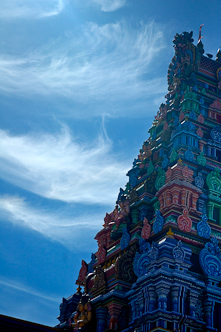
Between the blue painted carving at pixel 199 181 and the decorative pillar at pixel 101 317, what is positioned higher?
the blue painted carving at pixel 199 181

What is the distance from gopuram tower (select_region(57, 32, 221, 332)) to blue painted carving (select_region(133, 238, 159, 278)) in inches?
2.1

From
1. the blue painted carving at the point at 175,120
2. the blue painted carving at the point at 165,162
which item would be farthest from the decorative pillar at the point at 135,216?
the blue painted carving at the point at 175,120

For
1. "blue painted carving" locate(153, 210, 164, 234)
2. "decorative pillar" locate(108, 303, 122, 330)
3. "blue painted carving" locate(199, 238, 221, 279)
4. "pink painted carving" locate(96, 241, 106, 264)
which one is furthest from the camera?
"pink painted carving" locate(96, 241, 106, 264)

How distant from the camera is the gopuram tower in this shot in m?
24.8

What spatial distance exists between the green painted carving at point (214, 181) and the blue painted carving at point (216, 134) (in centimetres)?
272

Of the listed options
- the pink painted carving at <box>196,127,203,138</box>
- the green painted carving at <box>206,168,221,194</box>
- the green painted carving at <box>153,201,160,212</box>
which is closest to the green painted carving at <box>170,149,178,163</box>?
the green painted carving at <box>206,168,221,194</box>

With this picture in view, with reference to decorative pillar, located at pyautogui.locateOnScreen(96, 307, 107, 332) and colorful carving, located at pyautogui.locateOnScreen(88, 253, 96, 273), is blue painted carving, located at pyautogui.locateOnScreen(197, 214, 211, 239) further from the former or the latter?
colorful carving, located at pyautogui.locateOnScreen(88, 253, 96, 273)

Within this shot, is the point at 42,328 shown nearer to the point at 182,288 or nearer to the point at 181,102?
the point at 182,288

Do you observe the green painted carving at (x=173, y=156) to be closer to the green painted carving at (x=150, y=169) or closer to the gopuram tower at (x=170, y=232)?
the gopuram tower at (x=170, y=232)

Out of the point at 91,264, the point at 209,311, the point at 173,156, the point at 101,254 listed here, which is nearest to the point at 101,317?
the point at 101,254

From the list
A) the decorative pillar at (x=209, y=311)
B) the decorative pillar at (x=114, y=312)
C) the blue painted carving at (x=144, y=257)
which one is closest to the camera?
the decorative pillar at (x=209, y=311)

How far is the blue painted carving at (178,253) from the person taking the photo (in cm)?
2533

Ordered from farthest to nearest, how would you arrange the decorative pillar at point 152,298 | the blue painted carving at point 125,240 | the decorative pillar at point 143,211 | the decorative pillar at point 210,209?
1. the decorative pillar at point 143,211
2. the blue painted carving at point 125,240
3. the decorative pillar at point 210,209
4. the decorative pillar at point 152,298

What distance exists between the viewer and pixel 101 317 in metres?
28.0
